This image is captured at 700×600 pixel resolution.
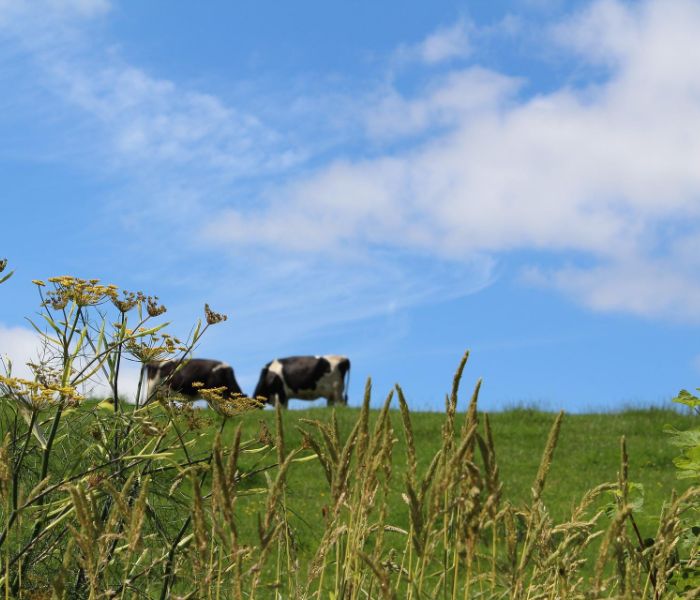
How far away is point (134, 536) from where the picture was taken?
6.55ft

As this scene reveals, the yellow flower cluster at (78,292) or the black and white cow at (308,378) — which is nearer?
the yellow flower cluster at (78,292)

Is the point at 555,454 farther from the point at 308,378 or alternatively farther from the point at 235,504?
the point at 235,504

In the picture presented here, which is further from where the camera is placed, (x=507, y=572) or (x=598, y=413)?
(x=598, y=413)

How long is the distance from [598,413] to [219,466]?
22.7 metres

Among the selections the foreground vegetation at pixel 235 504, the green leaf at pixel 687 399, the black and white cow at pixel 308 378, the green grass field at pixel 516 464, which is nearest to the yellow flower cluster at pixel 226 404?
the foreground vegetation at pixel 235 504

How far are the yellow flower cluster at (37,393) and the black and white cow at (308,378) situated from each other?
2898 centimetres

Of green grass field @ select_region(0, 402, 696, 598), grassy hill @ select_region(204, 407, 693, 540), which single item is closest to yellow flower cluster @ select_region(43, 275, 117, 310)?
green grass field @ select_region(0, 402, 696, 598)

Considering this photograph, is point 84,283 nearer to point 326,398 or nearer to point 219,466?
point 219,466

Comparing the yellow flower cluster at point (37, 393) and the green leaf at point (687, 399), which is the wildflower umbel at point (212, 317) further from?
the green leaf at point (687, 399)

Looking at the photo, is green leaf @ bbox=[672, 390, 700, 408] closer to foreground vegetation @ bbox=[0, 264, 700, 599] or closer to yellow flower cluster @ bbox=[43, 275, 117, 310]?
foreground vegetation @ bbox=[0, 264, 700, 599]

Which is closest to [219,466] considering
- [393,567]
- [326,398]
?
[393,567]

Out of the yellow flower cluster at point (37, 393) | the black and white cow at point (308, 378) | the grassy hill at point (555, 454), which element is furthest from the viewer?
the black and white cow at point (308, 378)

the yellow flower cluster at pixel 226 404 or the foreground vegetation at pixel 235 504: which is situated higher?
the yellow flower cluster at pixel 226 404

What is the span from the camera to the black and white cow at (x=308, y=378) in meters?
32.3
